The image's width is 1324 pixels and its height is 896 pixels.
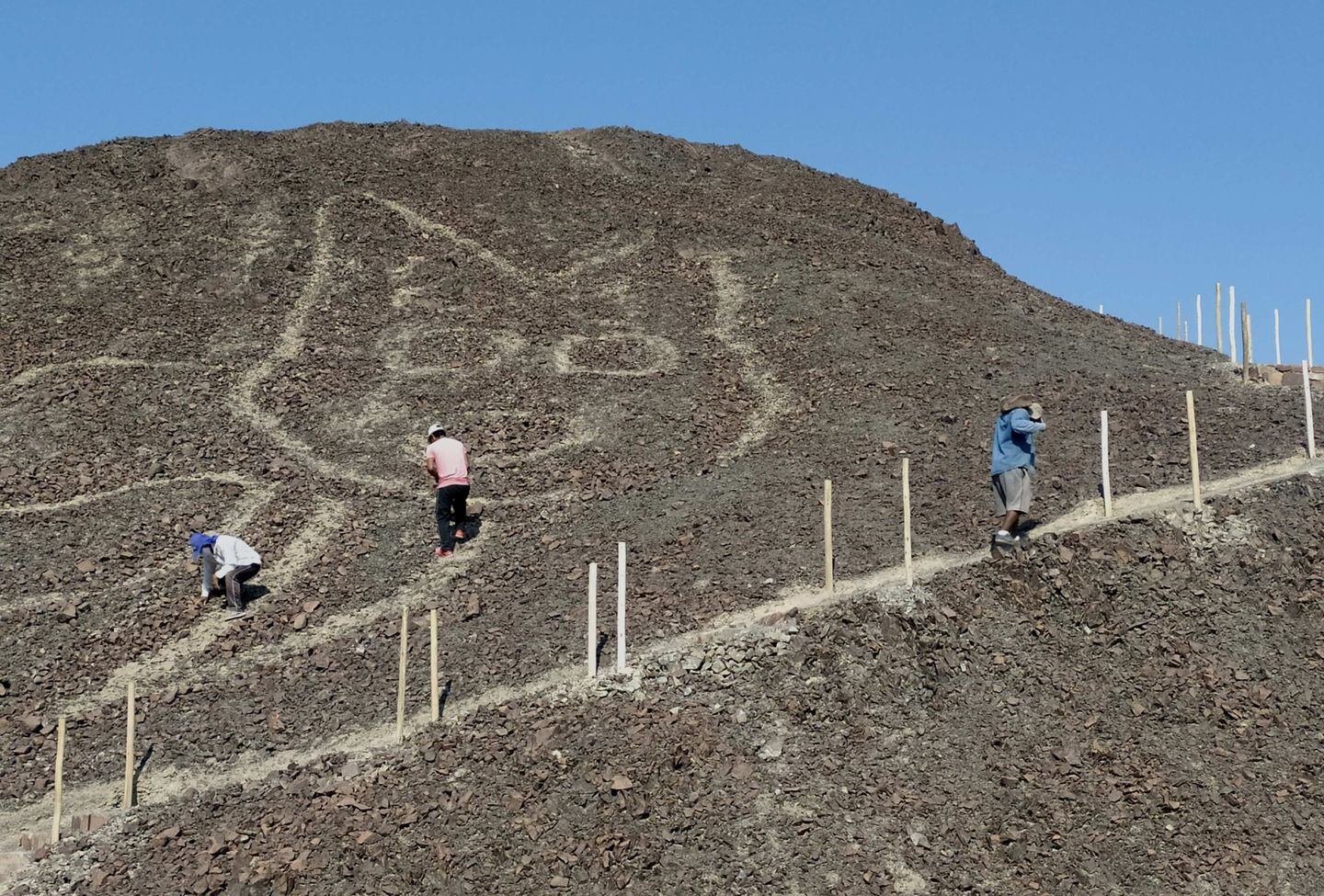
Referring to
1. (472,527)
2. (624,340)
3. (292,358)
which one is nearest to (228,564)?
(472,527)

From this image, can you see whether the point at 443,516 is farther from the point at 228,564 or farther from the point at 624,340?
the point at 624,340

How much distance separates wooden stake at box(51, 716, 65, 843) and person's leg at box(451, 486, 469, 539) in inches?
246

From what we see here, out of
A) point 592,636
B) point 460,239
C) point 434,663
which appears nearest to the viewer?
point 434,663

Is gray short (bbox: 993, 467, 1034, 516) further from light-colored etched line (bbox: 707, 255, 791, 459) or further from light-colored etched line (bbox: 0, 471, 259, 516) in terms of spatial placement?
light-colored etched line (bbox: 0, 471, 259, 516)

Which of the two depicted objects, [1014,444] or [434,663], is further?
[1014,444]

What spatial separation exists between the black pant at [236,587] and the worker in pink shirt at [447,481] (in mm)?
2581

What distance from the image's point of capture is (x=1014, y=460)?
17766mm

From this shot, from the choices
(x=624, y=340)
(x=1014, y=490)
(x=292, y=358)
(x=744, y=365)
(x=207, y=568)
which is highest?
(x=624, y=340)

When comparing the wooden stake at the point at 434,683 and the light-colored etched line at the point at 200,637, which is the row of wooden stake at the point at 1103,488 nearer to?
the wooden stake at the point at 434,683

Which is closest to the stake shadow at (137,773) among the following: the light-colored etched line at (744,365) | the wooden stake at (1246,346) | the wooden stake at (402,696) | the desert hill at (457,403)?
the desert hill at (457,403)

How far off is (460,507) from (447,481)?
1.68ft

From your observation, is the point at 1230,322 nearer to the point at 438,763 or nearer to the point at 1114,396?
the point at 1114,396

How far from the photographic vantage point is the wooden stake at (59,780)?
15.0 metres

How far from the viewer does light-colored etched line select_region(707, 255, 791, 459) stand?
2375cm
